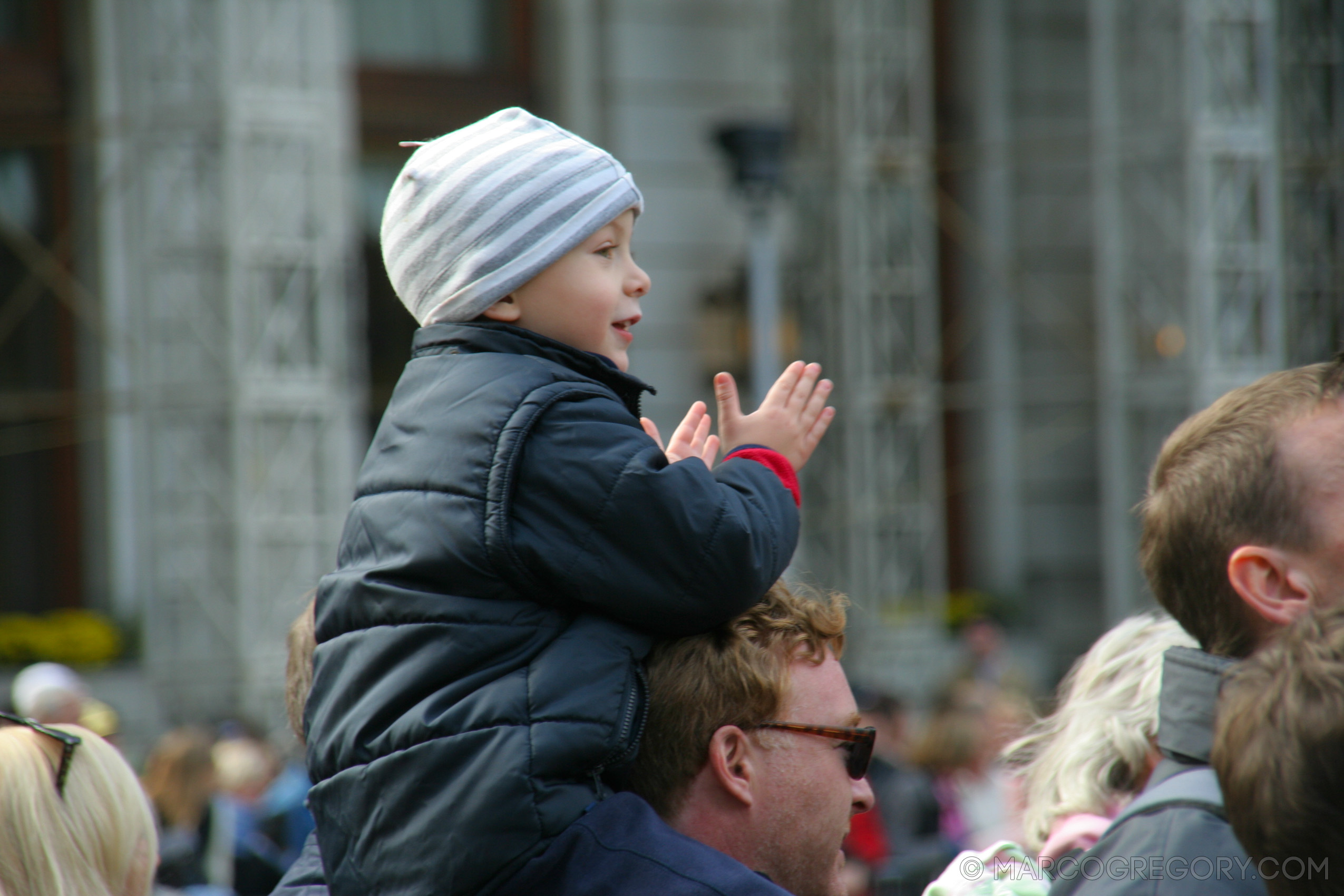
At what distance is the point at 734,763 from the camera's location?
215 centimetres

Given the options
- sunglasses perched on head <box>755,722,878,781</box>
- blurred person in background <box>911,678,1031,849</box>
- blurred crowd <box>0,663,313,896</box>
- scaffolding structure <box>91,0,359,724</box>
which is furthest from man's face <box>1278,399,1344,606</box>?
scaffolding structure <box>91,0,359,724</box>

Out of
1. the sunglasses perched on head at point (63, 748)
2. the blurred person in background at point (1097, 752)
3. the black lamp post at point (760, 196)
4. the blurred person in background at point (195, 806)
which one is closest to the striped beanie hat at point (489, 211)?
the sunglasses perched on head at point (63, 748)

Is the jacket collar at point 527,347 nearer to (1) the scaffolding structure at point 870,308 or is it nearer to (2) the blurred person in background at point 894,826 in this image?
(2) the blurred person in background at point 894,826

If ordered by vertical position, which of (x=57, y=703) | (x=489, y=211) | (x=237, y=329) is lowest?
(x=57, y=703)

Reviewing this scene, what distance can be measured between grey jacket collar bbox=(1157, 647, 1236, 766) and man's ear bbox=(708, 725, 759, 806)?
573 millimetres

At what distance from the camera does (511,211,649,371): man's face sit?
224 centimetres

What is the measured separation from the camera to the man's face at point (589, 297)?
7.36ft

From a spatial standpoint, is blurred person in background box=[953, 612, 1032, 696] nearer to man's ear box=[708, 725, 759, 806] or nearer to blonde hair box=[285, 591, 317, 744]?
blonde hair box=[285, 591, 317, 744]

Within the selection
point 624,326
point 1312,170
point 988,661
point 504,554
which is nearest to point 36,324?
point 988,661

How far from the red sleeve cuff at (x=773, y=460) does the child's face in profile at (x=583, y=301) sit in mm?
230

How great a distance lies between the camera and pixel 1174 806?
1870mm

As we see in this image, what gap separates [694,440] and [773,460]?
18cm

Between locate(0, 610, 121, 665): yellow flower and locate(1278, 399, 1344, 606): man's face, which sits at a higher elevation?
locate(1278, 399, 1344, 606): man's face

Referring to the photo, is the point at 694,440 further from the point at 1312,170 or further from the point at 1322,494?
the point at 1312,170
